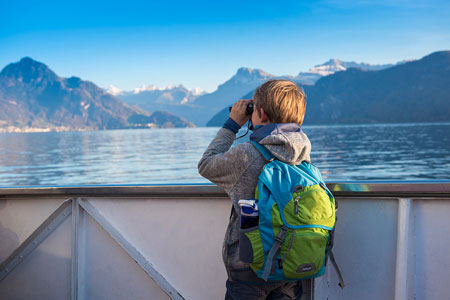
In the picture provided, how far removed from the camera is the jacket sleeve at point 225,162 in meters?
1.68

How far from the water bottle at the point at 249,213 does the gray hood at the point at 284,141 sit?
0.23 m

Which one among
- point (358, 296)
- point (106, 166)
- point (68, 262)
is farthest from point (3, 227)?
point (106, 166)

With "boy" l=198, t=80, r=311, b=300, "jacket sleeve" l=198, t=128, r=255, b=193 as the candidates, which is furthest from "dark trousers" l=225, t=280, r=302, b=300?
"jacket sleeve" l=198, t=128, r=255, b=193

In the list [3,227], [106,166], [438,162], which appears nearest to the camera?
[3,227]

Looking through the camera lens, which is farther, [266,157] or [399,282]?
[399,282]

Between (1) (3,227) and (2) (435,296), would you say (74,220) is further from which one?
(2) (435,296)

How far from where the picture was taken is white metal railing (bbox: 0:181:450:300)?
223cm

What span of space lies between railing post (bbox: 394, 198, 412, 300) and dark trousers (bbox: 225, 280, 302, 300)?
2.67 ft

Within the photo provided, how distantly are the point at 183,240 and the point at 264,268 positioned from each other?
1076 millimetres

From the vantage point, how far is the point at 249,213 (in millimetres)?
1600

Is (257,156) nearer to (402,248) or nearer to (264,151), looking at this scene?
(264,151)

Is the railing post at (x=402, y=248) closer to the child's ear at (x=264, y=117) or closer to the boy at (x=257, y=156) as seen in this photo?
the boy at (x=257, y=156)

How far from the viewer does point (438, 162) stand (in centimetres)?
4131

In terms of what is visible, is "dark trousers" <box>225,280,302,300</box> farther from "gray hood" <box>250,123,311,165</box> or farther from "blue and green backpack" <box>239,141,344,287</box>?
"gray hood" <box>250,123,311,165</box>
